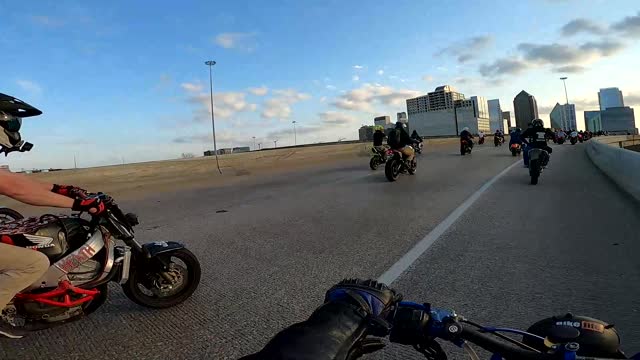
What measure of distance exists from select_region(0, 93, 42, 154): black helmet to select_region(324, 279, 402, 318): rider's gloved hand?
2739mm

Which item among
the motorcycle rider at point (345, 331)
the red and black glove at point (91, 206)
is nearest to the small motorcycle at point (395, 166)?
the red and black glove at point (91, 206)

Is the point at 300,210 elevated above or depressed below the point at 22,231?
below

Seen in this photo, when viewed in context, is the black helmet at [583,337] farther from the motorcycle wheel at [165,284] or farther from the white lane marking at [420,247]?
the motorcycle wheel at [165,284]

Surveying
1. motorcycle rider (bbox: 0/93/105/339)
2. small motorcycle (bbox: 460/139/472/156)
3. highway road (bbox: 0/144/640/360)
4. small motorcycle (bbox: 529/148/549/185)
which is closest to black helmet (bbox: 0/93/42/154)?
motorcycle rider (bbox: 0/93/105/339)

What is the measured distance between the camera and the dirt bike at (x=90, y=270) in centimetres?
337

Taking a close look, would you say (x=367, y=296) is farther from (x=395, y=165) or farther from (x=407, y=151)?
(x=407, y=151)

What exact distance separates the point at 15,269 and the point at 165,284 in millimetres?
1321

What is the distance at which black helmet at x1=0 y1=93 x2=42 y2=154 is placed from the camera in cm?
320

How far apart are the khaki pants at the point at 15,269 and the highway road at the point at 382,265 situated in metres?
0.64

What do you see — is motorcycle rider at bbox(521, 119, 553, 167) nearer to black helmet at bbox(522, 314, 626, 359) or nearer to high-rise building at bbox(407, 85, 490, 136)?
black helmet at bbox(522, 314, 626, 359)

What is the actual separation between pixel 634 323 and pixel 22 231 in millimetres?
4622

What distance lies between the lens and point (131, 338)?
3611 mm

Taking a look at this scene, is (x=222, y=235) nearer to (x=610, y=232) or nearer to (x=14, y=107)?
(x=14, y=107)

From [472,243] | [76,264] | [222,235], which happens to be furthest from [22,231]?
[472,243]
